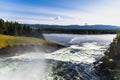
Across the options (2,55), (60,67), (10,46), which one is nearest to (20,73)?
(60,67)

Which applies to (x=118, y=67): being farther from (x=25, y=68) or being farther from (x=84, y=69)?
(x=25, y=68)

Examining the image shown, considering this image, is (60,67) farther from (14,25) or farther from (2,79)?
(14,25)

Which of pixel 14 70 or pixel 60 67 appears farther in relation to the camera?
pixel 60 67

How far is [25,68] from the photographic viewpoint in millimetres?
53531

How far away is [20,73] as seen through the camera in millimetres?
48000

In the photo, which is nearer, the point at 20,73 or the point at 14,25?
the point at 20,73

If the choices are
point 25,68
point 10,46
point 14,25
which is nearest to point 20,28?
point 14,25

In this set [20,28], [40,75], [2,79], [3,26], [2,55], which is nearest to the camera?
[2,79]

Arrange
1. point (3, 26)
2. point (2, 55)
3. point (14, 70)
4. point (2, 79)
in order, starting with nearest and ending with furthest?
point (2, 79) < point (14, 70) < point (2, 55) < point (3, 26)

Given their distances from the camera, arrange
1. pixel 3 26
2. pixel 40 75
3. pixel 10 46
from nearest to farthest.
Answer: pixel 40 75 < pixel 10 46 < pixel 3 26

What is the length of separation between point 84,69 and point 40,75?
38.0 ft

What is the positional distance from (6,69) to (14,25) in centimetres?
8319

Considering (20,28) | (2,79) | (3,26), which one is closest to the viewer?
(2,79)

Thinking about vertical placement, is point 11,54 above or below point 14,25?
below
